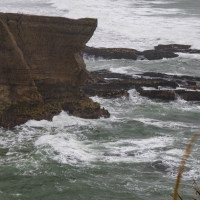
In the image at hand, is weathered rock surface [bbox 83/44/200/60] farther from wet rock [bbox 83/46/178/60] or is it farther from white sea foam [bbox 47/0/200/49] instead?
white sea foam [bbox 47/0/200/49]

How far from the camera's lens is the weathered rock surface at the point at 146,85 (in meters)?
23.6

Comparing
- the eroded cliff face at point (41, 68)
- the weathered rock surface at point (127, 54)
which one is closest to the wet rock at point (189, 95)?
the eroded cliff face at point (41, 68)

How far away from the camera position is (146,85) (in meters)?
25.2

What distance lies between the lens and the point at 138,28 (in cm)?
4938

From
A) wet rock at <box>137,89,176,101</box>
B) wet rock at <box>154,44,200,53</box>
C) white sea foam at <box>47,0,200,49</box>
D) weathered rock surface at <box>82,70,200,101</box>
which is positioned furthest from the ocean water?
white sea foam at <box>47,0,200,49</box>

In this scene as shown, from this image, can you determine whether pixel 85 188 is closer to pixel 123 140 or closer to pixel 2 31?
pixel 123 140

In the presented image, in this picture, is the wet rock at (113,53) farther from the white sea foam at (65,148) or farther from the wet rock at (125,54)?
the white sea foam at (65,148)

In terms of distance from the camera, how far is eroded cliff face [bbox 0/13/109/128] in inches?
666

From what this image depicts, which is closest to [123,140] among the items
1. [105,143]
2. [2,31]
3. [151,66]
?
[105,143]

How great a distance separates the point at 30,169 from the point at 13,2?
57.9 meters

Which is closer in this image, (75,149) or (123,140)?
(75,149)

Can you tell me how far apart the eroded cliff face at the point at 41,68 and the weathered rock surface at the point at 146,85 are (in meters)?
4.50

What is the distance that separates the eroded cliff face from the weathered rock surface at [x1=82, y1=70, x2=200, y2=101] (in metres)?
4.50

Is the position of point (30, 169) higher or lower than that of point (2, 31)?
lower
